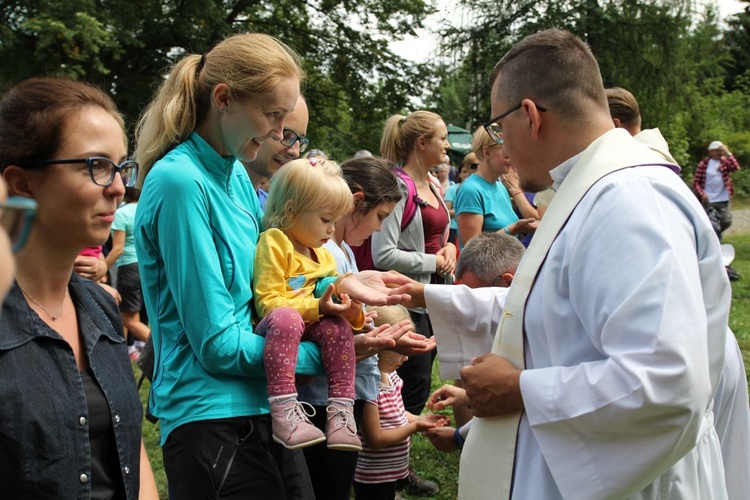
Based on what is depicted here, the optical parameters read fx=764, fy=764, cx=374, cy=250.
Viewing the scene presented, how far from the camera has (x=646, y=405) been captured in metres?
1.80

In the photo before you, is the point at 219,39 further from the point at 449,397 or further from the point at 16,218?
the point at 16,218

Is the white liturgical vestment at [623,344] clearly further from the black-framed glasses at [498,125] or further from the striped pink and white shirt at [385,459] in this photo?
the striped pink and white shirt at [385,459]

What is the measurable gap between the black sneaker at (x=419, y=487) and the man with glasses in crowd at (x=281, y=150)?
2.44 meters

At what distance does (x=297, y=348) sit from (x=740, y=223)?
2244 centimetres

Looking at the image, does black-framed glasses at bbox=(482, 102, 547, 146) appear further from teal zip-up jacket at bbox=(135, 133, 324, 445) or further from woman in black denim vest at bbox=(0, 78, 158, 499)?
woman in black denim vest at bbox=(0, 78, 158, 499)

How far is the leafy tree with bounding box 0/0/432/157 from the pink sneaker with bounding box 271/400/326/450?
12915 millimetres

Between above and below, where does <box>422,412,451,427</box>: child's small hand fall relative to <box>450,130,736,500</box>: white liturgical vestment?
below

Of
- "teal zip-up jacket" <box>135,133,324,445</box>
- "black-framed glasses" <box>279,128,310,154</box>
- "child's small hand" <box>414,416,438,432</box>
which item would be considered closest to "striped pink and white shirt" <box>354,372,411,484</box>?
"child's small hand" <box>414,416,438,432</box>

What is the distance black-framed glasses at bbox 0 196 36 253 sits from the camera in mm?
766

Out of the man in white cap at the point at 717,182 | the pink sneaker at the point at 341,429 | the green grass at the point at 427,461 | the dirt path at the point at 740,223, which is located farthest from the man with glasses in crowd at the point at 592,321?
the dirt path at the point at 740,223

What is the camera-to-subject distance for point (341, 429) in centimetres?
265

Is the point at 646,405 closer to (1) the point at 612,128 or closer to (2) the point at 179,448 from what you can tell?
(1) the point at 612,128

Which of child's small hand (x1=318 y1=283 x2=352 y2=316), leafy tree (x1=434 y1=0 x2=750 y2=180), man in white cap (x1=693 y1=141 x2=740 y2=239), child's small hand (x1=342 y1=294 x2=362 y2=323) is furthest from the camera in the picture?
leafy tree (x1=434 y1=0 x2=750 y2=180)

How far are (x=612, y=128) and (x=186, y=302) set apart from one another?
4.48 feet
